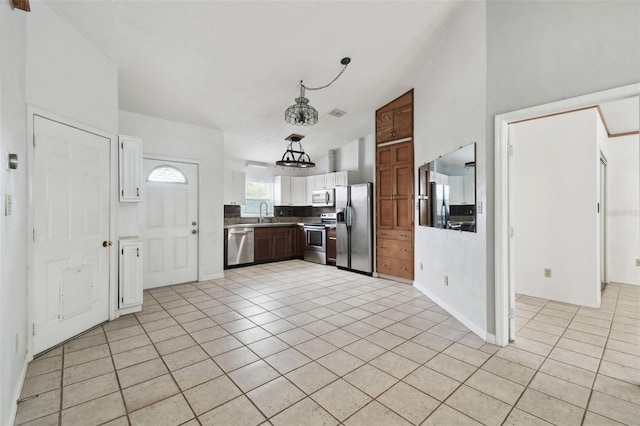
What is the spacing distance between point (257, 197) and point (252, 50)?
443cm

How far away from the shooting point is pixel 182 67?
3.36 meters

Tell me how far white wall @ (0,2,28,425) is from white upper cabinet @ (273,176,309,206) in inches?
205

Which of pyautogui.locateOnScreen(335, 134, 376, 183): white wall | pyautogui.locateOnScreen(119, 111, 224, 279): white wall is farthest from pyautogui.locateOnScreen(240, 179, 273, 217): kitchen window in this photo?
pyautogui.locateOnScreen(335, 134, 376, 183): white wall

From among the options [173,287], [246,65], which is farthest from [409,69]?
[173,287]

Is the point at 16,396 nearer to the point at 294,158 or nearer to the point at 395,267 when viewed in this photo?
the point at 395,267

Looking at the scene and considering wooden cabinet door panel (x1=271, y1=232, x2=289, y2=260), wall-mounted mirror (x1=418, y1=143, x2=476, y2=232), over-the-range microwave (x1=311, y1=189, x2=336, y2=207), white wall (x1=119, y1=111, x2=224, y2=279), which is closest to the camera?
wall-mounted mirror (x1=418, y1=143, x2=476, y2=232)

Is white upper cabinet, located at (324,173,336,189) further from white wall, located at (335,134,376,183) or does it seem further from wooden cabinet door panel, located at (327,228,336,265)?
wooden cabinet door panel, located at (327,228,336,265)

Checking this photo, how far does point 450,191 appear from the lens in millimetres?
3322

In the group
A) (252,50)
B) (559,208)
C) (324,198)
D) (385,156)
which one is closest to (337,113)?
(385,156)

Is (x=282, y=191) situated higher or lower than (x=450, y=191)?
higher

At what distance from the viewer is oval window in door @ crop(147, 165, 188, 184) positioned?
4.48 m

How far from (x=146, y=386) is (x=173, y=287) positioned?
2832 mm

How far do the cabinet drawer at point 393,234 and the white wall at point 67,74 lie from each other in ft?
13.9

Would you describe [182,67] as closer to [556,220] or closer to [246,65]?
[246,65]
